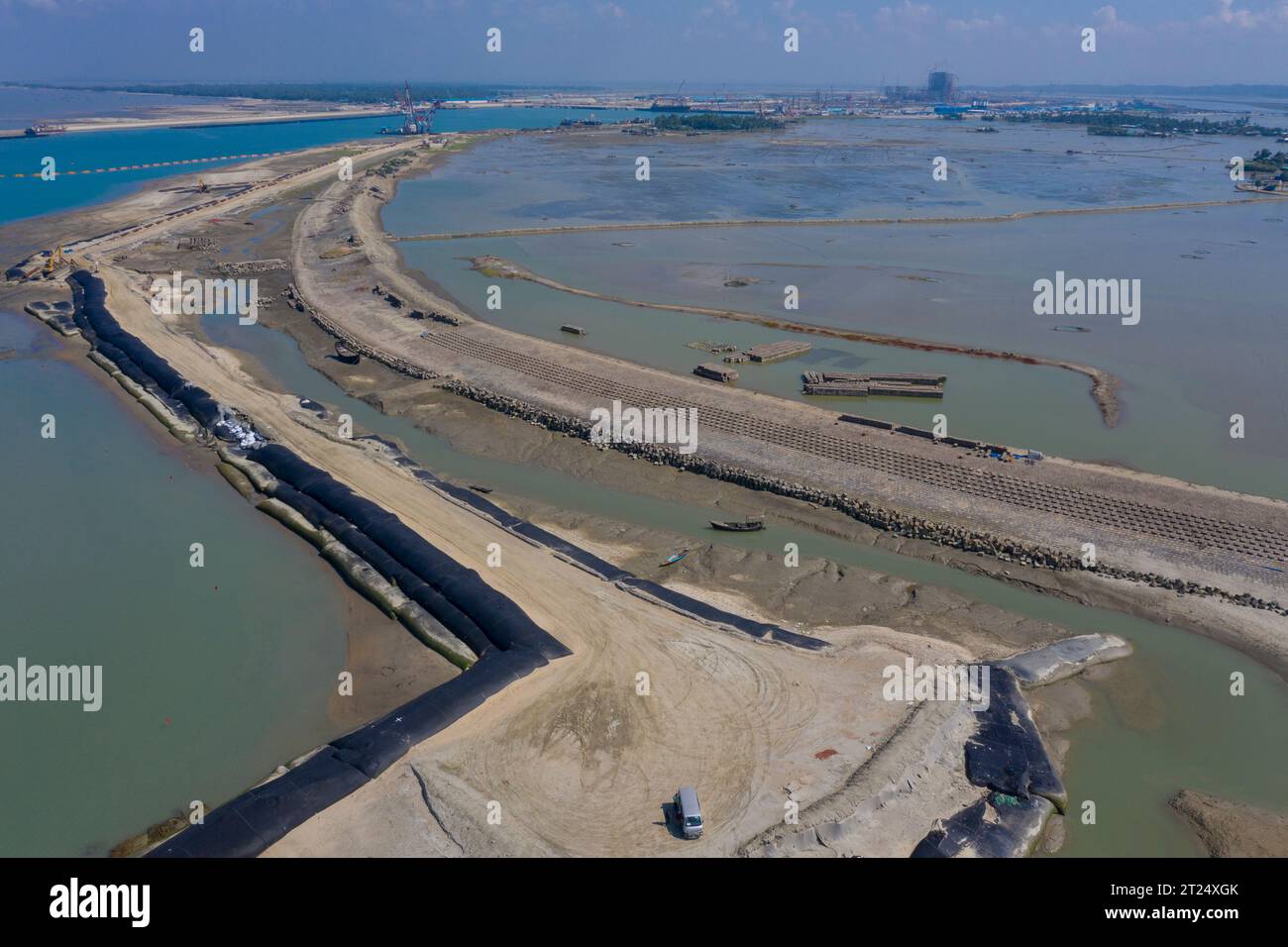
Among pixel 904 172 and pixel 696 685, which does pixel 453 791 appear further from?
pixel 904 172

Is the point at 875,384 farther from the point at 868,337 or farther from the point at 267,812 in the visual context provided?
the point at 267,812

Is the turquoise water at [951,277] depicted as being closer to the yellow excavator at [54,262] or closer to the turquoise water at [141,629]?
the turquoise water at [141,629]

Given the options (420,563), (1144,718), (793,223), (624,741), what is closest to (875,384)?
(1144,718)

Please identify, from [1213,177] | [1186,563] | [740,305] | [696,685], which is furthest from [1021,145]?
[696,685]

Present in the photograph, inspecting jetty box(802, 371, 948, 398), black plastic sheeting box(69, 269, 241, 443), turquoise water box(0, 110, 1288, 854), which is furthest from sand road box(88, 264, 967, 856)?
black plastic sheeting box(69, 269, 241, 443)

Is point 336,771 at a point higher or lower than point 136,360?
lower

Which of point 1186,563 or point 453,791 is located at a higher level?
point 1186,563

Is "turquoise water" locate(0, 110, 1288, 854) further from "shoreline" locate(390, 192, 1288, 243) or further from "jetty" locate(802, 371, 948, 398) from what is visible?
"shoreline" locate(390, 192, 1288, 243)
